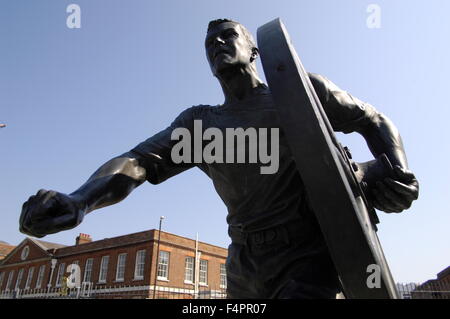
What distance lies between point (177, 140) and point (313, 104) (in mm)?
1010

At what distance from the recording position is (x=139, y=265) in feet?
89.6

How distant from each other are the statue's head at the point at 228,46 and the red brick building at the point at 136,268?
Result: 21.8 metres

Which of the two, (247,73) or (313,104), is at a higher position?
(247,73)

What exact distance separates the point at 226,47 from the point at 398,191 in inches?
46.4

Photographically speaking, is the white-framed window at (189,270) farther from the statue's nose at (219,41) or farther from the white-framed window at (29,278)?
the statue's nose at (219,41)

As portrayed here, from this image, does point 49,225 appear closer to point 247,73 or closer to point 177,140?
point 177,140

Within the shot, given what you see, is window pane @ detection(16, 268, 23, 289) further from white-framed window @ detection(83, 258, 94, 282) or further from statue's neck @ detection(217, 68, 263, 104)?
statue's neck @ detection(217, 68, 263, 104)

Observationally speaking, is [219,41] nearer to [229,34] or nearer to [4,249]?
[229,34]

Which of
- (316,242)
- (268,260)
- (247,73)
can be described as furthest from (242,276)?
(247,73)

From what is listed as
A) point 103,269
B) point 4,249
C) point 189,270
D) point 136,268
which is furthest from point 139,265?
point 4,249

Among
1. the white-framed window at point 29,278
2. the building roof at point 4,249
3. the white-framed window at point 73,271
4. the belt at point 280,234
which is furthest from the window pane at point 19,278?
the belt at point 280,234

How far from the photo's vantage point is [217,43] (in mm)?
2059

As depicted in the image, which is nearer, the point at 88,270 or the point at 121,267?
the point at 121,267

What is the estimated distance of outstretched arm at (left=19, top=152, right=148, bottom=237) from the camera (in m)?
1.41
